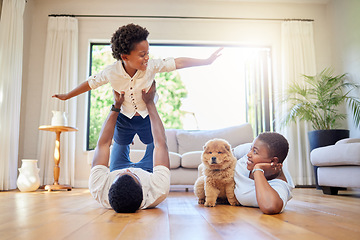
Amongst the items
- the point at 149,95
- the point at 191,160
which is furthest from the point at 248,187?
the point at 191,160

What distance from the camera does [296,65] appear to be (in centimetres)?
532

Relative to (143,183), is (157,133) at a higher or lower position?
higher

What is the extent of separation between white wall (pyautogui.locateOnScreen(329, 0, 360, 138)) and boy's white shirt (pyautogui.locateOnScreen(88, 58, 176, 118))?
3574 millimetres

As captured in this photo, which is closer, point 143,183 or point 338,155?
point 143,183

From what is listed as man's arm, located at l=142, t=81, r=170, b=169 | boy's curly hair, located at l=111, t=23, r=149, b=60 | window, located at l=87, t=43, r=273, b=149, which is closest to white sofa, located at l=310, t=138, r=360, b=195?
man's arm, located at l=142, t=81, r=170, b=169

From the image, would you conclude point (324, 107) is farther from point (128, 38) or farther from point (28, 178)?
point (28, 178)

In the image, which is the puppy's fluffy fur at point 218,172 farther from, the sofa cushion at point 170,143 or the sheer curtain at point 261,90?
the sheer curtain at point 261,90

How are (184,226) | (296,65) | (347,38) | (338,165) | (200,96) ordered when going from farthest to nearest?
(200,96) < (296,65) < (347,38) < (338,165) < (184,226)

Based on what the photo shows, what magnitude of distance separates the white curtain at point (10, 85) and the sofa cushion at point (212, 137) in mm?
2261

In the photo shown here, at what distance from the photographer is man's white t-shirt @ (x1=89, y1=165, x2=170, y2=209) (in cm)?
185

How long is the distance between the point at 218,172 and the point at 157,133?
46 centimetres

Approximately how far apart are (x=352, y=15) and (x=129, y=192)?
456cm

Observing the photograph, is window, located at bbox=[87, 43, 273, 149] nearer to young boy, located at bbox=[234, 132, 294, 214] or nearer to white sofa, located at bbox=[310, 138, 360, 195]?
white sofa, located at bbox=[310, 138, 360, 195]

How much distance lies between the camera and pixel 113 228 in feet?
4.18
